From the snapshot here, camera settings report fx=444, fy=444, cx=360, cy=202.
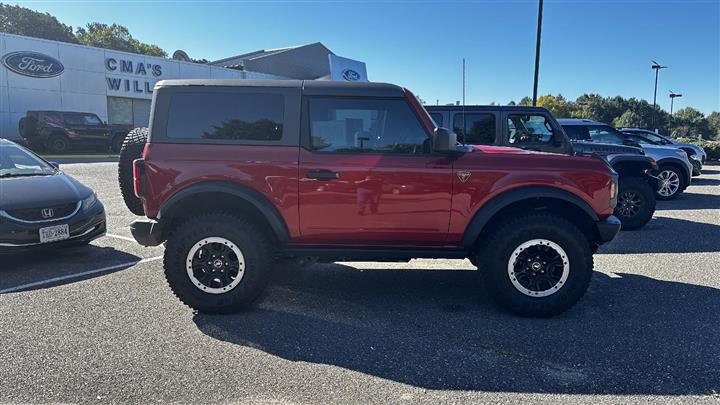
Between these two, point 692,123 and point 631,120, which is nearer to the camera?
point 631,120

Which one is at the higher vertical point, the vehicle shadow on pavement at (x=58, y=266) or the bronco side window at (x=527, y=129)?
the bronco side window at (x=527, y=129)

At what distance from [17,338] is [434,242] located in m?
3.38

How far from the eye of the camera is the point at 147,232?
3.92m

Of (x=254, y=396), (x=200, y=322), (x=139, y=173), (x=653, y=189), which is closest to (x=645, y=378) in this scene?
(x=254, y=396)

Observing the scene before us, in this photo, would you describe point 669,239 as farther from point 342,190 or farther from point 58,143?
point 58,143

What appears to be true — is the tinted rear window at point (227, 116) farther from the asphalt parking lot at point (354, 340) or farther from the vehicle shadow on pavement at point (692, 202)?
the vehicle shadow on pavement at point (692, 202)

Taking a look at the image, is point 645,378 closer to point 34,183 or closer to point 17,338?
point 17,338

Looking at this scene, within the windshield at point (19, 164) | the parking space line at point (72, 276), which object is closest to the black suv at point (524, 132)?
the parking space line at point (72, 276)

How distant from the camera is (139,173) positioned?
3.79 m

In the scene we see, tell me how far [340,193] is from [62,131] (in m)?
20.0

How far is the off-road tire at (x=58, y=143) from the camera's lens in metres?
18.9

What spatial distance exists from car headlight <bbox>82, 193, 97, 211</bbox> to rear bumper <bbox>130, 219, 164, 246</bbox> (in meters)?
1.97

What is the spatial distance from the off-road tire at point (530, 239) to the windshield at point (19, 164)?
18.4 feet

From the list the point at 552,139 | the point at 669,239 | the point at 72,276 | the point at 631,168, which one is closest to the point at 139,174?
the point at 72,276
